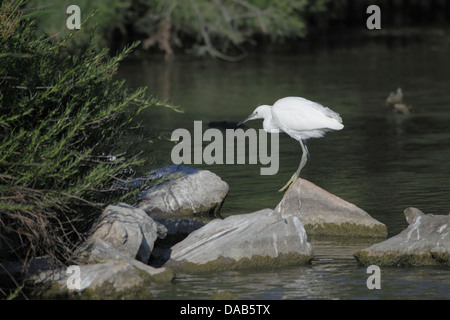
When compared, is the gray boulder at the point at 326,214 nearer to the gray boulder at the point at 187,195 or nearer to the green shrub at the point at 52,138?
the gray boulder at the point at 187,195

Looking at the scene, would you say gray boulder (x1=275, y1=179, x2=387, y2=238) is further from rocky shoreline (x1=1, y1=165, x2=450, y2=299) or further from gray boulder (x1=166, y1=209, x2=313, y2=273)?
gray boulder (x1=166, y1=209, x2=313, y2=273)

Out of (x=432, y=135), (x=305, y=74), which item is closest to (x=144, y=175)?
(x=432, y=135)

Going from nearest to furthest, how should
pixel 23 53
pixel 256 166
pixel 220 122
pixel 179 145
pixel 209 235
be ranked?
1. pixel 23 53
2. pixel 209 235
3. pixel 256 166
4. pixel 179 145
5. pixel 220 122

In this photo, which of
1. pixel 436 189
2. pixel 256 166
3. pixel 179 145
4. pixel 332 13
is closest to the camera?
pixel 436 189

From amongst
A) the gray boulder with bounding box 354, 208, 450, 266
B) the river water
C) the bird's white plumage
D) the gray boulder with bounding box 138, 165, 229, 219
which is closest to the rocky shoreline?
the gray boulder with bounding box 354, 208, 450, 266

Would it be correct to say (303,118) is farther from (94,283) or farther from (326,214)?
(94,283)

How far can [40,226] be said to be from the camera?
10.1 m

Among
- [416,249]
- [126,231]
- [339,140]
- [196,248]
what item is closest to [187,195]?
[196,248]

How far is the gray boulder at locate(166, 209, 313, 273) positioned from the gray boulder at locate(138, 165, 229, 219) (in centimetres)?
269

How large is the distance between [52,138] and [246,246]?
2.57m

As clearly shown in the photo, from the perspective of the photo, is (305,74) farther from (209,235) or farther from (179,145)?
(209,235)

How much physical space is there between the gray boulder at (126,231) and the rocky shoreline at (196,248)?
1 centimetres

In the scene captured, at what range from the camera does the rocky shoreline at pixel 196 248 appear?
1012 cm

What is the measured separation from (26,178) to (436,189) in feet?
25.5
